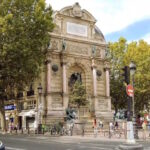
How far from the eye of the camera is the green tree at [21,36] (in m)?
31.5

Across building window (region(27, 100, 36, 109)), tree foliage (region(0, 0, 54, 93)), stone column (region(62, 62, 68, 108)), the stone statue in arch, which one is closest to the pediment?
stone column (region(62, 62, 68, 108))

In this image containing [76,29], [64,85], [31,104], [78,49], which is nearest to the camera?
[64,85]

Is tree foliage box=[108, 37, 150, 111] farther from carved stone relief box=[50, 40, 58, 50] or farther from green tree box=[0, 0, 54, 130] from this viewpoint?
green tree box=[0, 0, 54, 130]

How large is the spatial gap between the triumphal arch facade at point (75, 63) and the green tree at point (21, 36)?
27.0ft

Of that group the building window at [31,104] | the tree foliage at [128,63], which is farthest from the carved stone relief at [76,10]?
the building window at [31,104]

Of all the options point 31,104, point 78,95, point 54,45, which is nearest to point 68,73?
point 54,45

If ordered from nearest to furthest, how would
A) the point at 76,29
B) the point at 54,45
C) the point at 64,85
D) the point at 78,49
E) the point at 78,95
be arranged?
1. the point at 78,95
2. the point at 64,85
3. the point at 54,45
4. the point at 78,49
5. the point at 76,29

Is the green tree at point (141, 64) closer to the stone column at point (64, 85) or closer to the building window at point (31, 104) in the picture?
the stone column at point (64, 85)

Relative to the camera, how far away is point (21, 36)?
106ft

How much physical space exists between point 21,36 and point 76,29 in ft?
51.3

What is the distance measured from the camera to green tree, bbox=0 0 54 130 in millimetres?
31500

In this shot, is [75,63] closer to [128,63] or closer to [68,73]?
[68,73]

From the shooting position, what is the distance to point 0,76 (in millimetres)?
32844

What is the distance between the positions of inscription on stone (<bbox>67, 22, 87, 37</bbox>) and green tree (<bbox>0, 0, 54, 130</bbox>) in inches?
462
